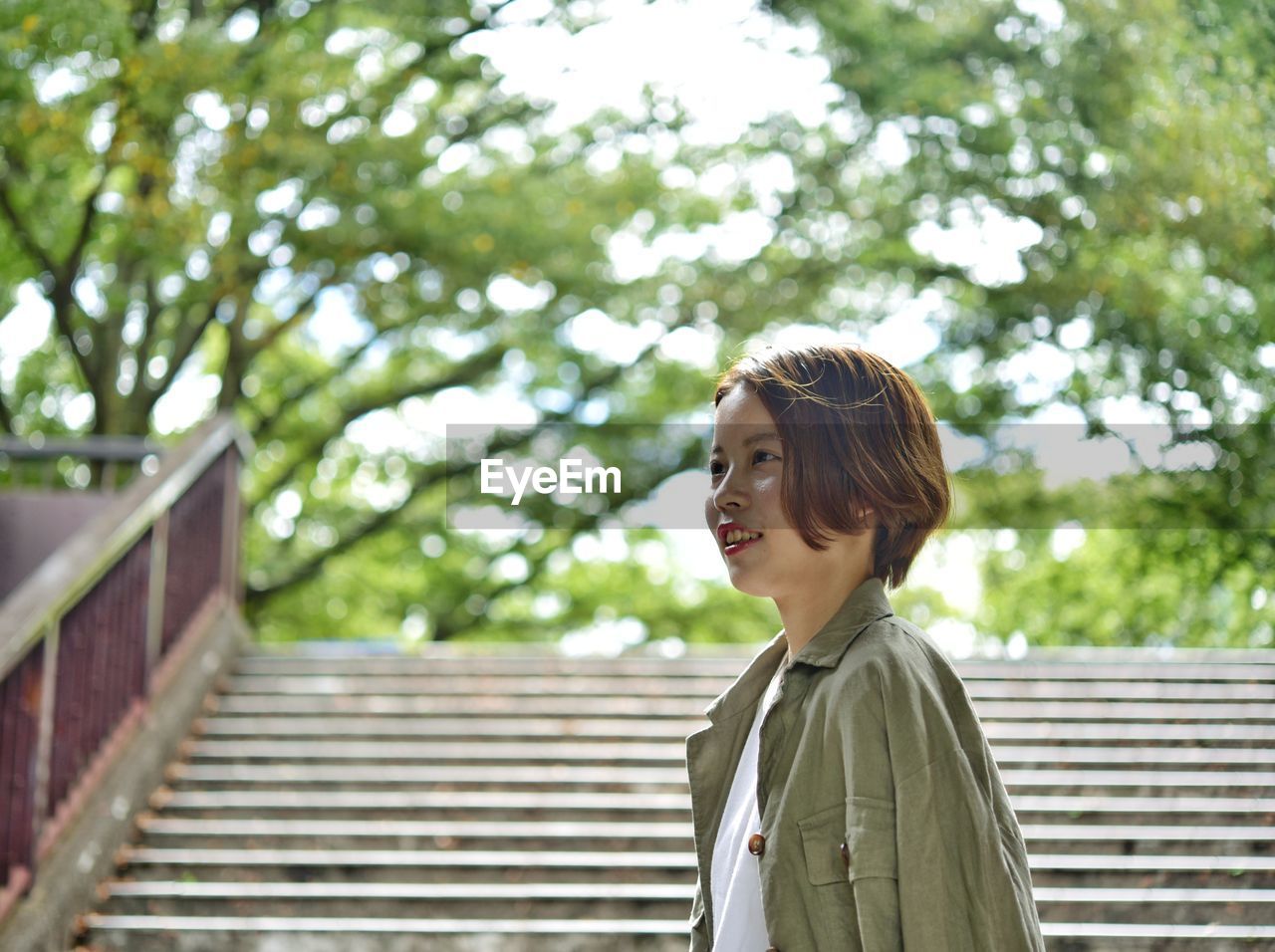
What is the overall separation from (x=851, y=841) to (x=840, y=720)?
14cm

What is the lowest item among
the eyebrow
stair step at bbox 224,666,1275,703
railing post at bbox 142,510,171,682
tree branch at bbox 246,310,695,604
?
the eyebrow

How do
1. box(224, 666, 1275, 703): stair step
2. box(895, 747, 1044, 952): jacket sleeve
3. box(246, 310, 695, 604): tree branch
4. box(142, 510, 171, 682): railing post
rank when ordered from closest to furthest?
box(895, 747, 1044, 952): jacket sleeve → box(142, 510, 171, 682): railing post → box(224, 666, 1275, 703): stair step → box(246, 310, 695, 604): tree branch

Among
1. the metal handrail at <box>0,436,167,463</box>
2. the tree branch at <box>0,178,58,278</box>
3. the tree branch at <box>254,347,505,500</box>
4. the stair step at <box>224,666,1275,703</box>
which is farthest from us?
the tree branch at <box>254,347,505,500</box>

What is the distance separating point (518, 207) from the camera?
33.6ft

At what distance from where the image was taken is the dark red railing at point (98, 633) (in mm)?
4379

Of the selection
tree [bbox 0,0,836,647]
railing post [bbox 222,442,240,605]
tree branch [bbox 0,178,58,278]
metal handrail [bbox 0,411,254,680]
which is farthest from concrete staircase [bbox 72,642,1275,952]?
tree branch [bbox 0,178,58,278]

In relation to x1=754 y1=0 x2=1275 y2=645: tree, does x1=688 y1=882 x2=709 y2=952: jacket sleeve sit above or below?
below

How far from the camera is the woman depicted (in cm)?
145

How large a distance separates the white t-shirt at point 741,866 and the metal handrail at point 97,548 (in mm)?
3280

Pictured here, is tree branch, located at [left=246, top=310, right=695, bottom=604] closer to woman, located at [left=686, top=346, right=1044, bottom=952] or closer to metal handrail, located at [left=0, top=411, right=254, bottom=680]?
metal handrail, located at [left=0, top=411, right=254, bottom=680]

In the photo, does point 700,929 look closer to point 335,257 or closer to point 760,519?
point 760,519

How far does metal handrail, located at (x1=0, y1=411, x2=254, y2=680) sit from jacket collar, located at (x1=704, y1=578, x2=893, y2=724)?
3247 mm

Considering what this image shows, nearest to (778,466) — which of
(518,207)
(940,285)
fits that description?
(518,207)

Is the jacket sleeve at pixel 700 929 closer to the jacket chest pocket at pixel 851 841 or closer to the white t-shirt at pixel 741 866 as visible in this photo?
the white t-shirt at pixel 741 866
